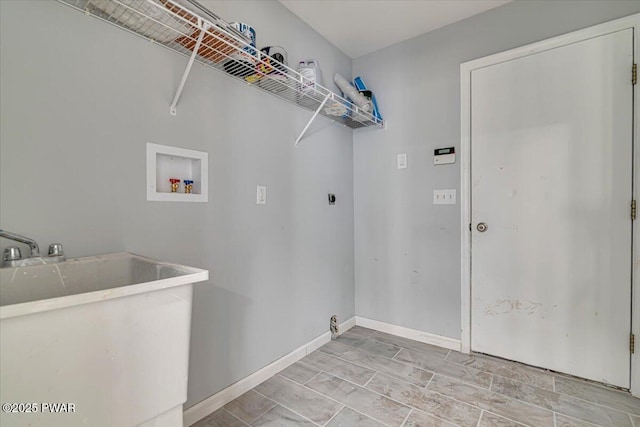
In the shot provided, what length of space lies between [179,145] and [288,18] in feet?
4.10

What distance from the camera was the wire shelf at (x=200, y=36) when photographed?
1031mm

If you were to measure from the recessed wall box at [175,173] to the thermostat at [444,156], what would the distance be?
1.67m

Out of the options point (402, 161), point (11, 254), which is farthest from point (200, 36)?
point (402, 161)

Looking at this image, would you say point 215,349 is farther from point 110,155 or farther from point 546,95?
point 546,95

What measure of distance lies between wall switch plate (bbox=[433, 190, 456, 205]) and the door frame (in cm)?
6

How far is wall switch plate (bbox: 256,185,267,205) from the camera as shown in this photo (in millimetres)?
1708

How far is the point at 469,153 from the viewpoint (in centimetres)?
205

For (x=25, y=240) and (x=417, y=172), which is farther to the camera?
(x=417, y=172)

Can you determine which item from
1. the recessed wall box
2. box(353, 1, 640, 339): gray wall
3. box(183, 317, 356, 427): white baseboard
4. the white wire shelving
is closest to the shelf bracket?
the white wire shelving

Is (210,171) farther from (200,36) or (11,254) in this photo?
(11,254)

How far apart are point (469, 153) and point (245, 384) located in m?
2.14

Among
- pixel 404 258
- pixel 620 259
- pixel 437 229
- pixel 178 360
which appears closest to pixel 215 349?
pixel 178 360

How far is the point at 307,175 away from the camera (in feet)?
6.82

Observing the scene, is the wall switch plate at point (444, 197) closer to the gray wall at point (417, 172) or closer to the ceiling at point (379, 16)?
the gray wall at point (417, 172)
